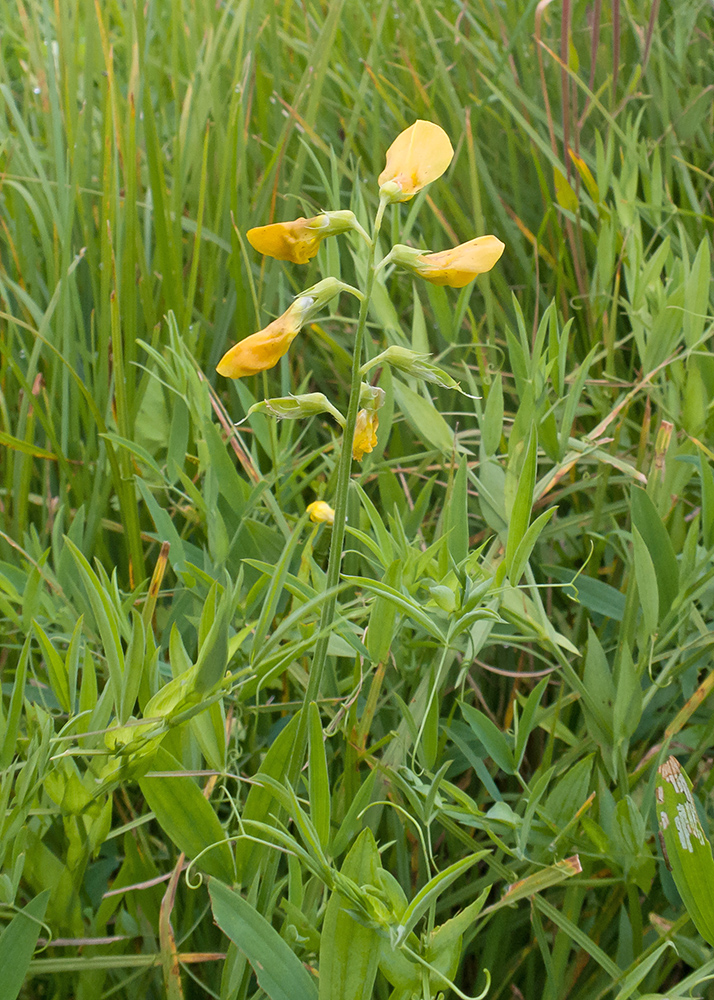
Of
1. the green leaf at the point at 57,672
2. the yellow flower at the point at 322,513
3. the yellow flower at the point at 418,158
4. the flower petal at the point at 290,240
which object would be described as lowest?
the yellow flower at the point at 322,513

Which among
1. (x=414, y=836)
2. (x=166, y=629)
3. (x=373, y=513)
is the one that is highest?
(x=373, y=513)

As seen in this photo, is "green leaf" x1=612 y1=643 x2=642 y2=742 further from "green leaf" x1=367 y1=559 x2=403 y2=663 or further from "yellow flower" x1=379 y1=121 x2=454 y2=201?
"yellow flower" x1=379 y1=121 x2=454 y2=201

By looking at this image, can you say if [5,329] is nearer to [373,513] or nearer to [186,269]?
[186,269]

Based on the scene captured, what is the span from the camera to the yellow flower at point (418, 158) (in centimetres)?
49

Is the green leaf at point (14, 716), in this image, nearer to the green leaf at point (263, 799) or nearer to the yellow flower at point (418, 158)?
the green leaf at point (263, 799)

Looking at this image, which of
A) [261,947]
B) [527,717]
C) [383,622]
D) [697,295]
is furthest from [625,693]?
[697,295]

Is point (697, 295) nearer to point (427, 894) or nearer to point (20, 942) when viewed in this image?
point (427, 894)

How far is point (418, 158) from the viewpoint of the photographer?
49 cm

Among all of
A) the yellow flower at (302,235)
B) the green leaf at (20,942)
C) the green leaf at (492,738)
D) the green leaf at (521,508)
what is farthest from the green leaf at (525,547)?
the green leaf at (20,942)

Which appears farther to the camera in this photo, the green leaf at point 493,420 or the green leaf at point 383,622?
the green leaf at point 493,420

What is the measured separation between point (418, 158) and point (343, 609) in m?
0.33

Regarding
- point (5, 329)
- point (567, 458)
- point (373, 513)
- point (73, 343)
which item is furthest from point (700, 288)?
point (5, 329)

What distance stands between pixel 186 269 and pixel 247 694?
0.77 m

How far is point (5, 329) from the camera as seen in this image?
41.4 inches
